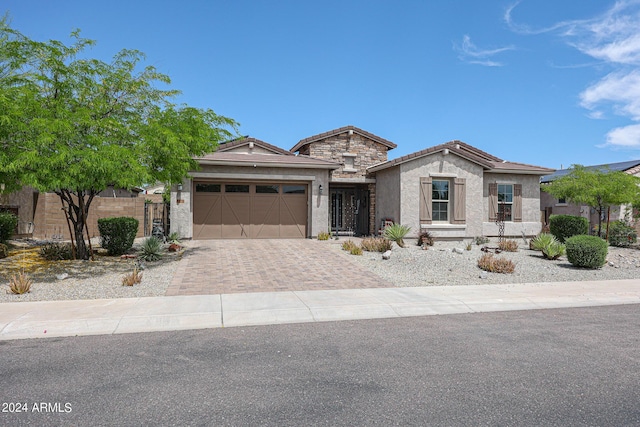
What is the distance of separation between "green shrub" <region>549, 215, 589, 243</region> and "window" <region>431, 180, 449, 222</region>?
4.95m

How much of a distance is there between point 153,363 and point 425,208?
50.3 ft

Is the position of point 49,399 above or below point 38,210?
below

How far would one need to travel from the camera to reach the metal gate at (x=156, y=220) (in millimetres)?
20045

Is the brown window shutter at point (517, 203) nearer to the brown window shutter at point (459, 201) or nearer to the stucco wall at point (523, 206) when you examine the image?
the stucco wall at point (523, 206)

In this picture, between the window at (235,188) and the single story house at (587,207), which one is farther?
the single story house at (587,207)

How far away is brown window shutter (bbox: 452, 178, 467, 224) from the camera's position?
19203 millimetres

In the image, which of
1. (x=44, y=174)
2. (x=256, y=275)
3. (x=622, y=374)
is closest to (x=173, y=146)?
(x=44, y=174)

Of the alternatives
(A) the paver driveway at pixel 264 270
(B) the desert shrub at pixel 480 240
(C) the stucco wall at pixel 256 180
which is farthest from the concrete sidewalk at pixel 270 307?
(C) the stucco wall at pixel 256 180

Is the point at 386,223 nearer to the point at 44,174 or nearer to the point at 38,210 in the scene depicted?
the point at 44,174

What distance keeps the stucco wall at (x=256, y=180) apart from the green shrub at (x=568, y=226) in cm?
1044

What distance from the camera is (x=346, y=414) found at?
3896mm

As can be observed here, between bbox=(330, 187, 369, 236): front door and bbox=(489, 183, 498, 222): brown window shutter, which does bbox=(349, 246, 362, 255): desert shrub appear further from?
bbox=(489, 183, 498, 222): brown window shutter

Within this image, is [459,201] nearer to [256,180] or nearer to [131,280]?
[256,180]

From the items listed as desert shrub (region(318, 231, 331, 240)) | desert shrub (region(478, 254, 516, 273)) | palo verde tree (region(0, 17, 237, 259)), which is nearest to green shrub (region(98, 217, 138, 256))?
palo verde tree (region(0, 17, 237, 259))
